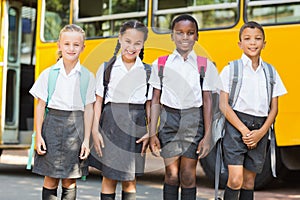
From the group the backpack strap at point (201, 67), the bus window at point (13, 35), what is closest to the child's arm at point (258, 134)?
the backpack strap at point (201, 67)

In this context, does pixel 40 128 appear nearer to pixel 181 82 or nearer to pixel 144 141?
pixel 144 141

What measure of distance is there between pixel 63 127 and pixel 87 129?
0.18 m

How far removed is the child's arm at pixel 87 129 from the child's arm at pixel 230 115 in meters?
1.02

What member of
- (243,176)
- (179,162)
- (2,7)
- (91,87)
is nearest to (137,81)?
(91,87)

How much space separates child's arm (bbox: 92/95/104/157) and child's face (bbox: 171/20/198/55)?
0.75 meters

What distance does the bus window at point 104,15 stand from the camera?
7.68 metres

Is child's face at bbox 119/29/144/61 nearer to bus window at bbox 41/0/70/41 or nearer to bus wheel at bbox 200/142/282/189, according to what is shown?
bus wheel at bbox 200/142/282/189

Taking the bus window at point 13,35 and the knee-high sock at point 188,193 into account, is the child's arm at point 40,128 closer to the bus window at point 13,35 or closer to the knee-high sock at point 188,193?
the knee-high sock at point 188,193

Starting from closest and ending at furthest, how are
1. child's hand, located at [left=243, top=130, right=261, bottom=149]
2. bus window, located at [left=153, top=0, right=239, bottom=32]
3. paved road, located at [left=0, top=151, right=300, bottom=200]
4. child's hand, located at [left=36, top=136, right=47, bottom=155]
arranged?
1. child's hand, located at [left=36, top=136, right=47, bottom=155]
2. child's hand, located at [left=243, top=130, right=261, bottom=149]
3. paved road, located at [left=0, top=151, right=300, bottom=200]
4. bus window, located at [left=153, top=0, right=239, bottom=32]

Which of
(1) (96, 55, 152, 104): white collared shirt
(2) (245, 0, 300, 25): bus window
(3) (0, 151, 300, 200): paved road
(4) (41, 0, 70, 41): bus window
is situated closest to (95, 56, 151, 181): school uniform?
(1) (96, 55, 152, 104): white collared shirt

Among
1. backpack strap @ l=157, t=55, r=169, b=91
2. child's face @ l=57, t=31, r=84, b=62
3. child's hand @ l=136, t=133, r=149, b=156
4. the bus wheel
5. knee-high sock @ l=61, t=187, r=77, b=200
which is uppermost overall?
child's face @ l=57, t=31, r=84, b=62

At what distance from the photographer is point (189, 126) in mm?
4547

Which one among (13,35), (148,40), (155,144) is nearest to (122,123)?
(155,144)

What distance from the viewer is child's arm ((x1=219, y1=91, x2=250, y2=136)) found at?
4.52 meters
